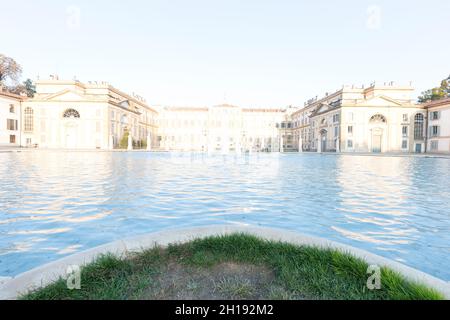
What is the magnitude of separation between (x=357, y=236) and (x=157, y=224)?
388 cm

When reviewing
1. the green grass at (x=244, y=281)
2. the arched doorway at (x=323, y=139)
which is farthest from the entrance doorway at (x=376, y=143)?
the green grass at (x=244, y=281)

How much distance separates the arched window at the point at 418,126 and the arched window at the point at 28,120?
71.7 meters

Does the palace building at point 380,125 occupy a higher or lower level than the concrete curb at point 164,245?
higher

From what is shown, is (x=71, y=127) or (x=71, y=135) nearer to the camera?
(x=71, y=127)

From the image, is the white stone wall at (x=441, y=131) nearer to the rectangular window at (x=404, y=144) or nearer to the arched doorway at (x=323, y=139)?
the rectangular window at (x=404, y=144)

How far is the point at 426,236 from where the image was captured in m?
4.76

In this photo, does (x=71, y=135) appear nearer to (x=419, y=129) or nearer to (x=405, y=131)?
(x=405, y=131)

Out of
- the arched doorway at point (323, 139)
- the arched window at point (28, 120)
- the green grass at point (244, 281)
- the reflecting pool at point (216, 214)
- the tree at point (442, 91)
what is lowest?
the reflecting pool at point (216, 214)

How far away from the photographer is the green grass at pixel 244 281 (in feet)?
7.61

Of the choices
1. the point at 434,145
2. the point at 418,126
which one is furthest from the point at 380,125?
the point at 434,145

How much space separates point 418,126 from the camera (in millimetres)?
47531

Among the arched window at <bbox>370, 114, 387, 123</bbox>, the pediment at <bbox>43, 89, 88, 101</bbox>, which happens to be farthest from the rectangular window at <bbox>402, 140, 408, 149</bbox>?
the pediment at <bbox>43, 89, 88, 101</bbox>

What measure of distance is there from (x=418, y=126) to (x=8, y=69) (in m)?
83.3

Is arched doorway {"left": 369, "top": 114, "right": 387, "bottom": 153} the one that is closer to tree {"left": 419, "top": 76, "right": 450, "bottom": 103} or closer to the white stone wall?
the white stone wall
